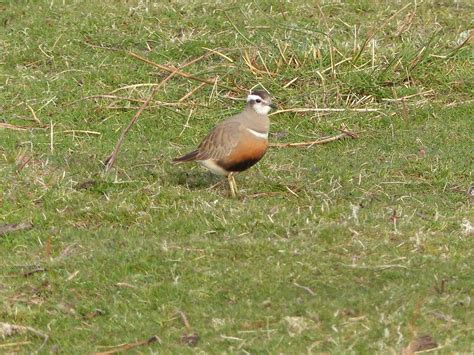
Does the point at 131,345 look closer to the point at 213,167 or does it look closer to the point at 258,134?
the point at 213,167

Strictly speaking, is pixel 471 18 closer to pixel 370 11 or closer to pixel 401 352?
pixel 370 11

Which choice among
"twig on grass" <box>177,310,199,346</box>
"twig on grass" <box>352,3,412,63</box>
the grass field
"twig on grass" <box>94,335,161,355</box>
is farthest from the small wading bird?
"twig on grass" <box>352,3,412,63</box>

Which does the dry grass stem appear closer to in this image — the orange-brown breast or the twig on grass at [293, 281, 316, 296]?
the orange-brown breast

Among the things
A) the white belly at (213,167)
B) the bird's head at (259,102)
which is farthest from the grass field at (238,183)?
the bird's head at (259,102)

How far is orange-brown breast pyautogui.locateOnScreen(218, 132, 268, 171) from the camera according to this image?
811 centimetres

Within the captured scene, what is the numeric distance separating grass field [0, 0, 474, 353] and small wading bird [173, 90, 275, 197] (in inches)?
9.0

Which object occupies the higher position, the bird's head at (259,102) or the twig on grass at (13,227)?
the bird's head at (259,102)

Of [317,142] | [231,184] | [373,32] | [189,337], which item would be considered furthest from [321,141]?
[189,337]

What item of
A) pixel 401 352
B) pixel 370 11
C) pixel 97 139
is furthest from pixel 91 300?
pixel 370 11

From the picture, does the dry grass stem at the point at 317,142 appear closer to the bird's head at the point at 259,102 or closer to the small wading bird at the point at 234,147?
the bird's head at the point at 259,102

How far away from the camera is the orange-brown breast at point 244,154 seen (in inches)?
319

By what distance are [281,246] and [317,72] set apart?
383 cm

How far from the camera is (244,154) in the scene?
812 centimetres

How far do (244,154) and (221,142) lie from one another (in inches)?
9.3
